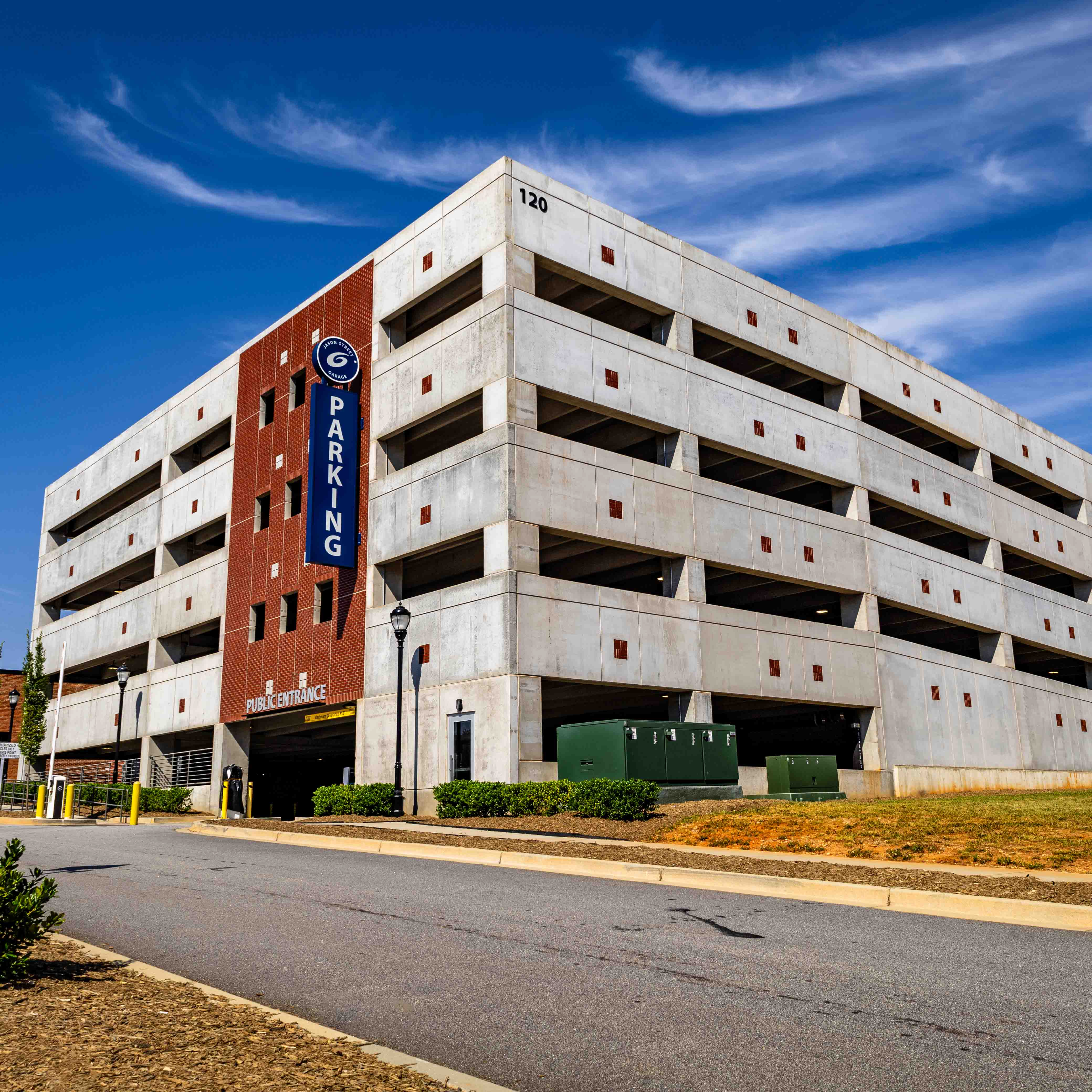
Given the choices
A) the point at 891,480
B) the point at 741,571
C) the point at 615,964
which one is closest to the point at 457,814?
the point at 741,571

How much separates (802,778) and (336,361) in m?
22.1

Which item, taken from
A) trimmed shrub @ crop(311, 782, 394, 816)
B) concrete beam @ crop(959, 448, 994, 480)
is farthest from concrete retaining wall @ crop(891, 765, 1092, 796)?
trimmed shrub @ crop(311, 782, 394, 816)

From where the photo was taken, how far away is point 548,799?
2534 cm

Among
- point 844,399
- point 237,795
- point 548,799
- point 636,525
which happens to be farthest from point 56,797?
point 844,399

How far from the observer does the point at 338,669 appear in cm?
3741

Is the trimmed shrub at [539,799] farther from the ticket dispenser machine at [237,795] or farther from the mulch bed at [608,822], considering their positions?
the ticket dispenser machine at [237,795]

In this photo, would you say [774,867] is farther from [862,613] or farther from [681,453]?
[862,613]

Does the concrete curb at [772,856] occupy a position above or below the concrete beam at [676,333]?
below

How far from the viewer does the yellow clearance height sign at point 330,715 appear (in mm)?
37250

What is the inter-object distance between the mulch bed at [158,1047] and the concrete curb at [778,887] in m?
7.73

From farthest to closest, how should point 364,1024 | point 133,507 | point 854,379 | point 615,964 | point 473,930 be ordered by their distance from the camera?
point 133,507 → point 854,379 → point 473,930 → point 615,964 → point 364,1024

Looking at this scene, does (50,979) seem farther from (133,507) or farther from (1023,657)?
(1023,657)

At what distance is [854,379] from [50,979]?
141 feet

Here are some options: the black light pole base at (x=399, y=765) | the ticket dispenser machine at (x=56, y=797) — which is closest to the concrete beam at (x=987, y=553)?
the black light pole base at (x=399, y=765)
